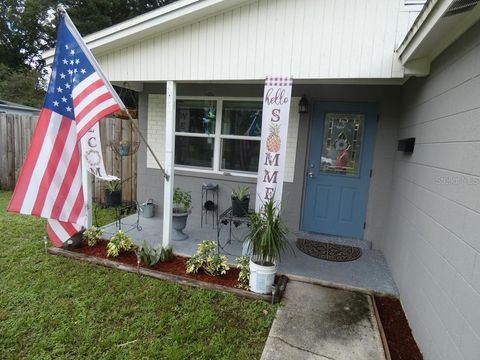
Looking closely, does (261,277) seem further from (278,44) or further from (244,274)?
(278,44)

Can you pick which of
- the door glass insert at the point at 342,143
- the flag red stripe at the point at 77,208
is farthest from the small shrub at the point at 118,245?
the door glass insert at the point at 342,143

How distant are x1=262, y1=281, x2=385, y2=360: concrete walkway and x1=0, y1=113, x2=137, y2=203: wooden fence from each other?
4.22 meters

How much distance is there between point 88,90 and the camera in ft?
8.94

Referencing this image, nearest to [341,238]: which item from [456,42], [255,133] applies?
[255,133]

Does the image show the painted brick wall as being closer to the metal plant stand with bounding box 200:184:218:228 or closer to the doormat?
the doormat

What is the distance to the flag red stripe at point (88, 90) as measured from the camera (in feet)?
8.91

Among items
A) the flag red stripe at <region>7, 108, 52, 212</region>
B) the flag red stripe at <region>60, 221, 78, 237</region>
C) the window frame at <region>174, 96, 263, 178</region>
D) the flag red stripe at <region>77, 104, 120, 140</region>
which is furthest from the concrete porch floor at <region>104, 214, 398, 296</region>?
the flag red stripe at <region>77, 104, 120, 140</region>

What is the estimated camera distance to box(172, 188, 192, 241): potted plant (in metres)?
4.11

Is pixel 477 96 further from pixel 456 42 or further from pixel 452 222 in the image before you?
pixel 452 222

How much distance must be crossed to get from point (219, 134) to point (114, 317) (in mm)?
3126

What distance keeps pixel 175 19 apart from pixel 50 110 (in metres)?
1.63

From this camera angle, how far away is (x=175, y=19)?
321 centimetres

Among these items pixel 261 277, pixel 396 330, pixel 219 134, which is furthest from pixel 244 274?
pixel 219 134

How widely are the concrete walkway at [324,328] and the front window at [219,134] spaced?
236 centimetres
